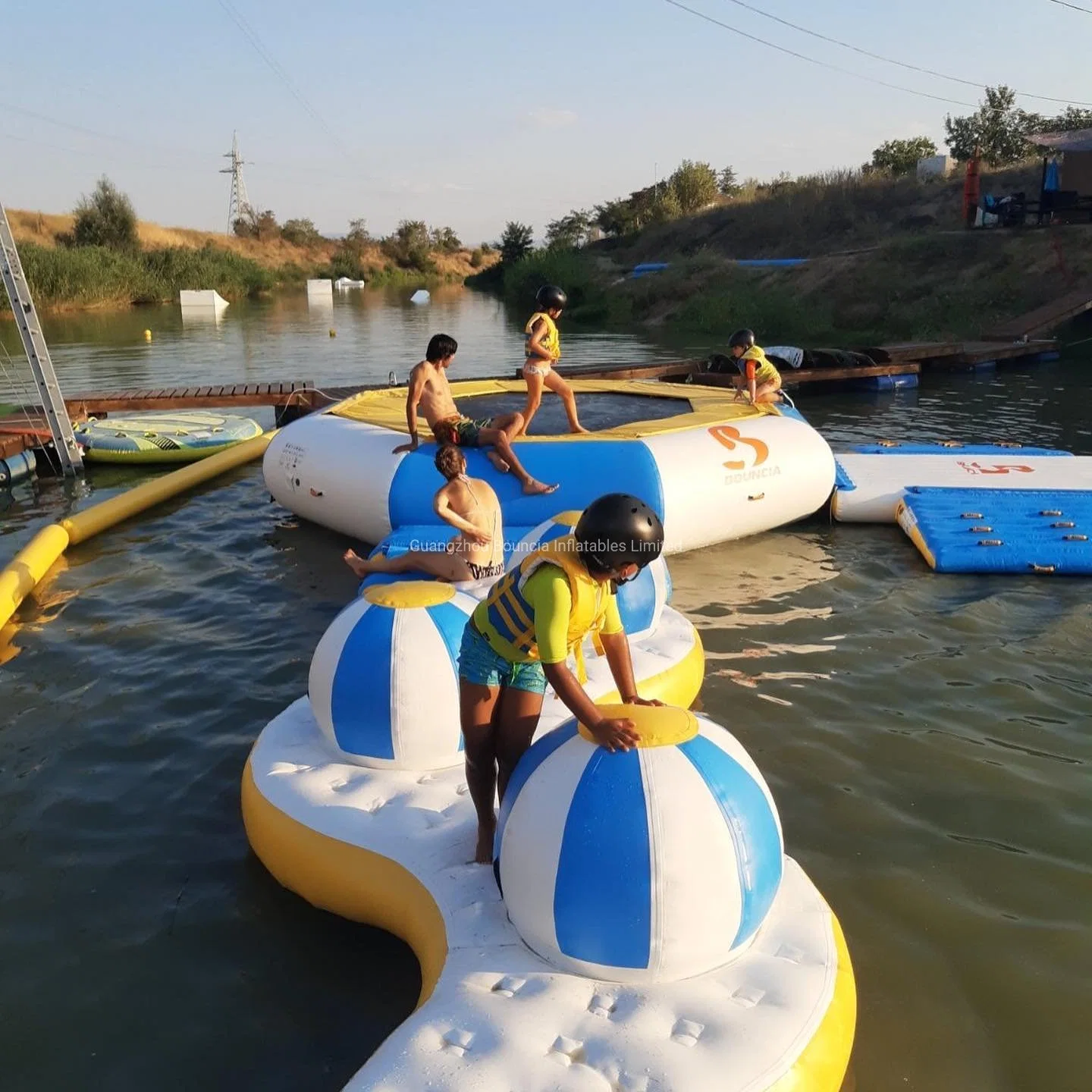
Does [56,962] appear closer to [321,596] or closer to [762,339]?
[321,596]

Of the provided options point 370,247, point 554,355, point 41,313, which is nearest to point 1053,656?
point 554,355

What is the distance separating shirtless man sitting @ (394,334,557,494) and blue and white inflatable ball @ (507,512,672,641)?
1841 millimetres

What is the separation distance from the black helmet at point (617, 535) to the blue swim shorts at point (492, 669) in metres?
0.53

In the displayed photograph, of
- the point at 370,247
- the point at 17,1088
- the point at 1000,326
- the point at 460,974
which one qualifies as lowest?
the point at 17,1088

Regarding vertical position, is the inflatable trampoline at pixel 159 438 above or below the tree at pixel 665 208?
below

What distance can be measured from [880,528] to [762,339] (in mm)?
19682

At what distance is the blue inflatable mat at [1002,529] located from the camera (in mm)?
7484

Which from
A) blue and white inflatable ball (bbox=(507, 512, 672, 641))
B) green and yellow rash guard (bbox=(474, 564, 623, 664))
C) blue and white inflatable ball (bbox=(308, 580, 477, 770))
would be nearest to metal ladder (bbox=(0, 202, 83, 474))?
blue and white inflatable ball (bbox=(507, 512, 672, 641))

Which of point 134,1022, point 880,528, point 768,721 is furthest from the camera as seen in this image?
point 880,528

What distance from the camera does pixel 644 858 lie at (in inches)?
109

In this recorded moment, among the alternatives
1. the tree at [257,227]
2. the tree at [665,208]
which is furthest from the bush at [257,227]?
the tree at [665,208]

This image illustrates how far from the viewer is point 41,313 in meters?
34.8

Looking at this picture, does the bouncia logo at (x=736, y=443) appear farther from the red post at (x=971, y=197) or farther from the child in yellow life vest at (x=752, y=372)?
the red post at (x=971, y=197)

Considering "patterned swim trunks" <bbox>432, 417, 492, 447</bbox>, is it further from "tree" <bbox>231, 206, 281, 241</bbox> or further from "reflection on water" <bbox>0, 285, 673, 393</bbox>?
"tree" <bbox>231, 206, 281, 241</bbox>
